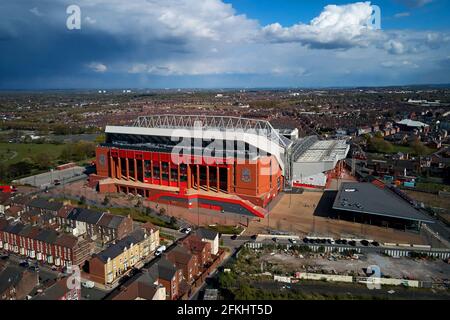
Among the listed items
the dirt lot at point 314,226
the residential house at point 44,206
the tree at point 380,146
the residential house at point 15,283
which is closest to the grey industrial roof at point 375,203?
the dirt lot at point 314,226

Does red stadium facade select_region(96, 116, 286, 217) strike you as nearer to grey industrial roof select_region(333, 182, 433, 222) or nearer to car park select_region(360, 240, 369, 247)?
grey industrial roof select_region(333, 182, 433, 222)

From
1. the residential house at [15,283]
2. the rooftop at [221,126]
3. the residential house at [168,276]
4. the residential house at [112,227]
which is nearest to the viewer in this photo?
the residential house at [15,283]

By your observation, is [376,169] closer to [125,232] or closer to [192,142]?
[192,142]

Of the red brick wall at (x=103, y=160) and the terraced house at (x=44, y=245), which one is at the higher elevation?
the red brick wall at (x=103, y=160)

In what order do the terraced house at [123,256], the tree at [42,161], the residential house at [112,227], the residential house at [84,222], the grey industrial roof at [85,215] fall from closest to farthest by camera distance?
1. the terraced house at [123,256]
2. the residential house at [112,227]
3. the residential house at [84,222]
4. the grey industrial roof at [85,215]
5. the tree at [42,161]

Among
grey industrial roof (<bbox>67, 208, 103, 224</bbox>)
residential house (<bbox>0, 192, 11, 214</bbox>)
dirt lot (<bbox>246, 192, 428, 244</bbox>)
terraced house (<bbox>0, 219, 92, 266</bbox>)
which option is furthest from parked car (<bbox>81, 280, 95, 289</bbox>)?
residential house (<bbox>0, 192, 11, 214</bbox>)

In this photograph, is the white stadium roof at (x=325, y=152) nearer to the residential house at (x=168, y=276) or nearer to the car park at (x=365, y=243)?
the car park at (x=365, y=243)
